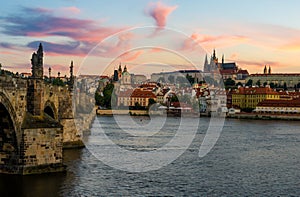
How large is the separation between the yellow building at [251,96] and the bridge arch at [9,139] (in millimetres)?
84180

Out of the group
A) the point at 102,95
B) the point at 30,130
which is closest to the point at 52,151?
the point at 30,130

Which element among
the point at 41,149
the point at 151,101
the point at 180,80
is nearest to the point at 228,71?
the point at 180,80

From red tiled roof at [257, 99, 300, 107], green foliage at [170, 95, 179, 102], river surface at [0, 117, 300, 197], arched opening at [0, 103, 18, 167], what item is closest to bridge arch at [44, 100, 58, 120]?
river surface at [0, 117, 300, 197]

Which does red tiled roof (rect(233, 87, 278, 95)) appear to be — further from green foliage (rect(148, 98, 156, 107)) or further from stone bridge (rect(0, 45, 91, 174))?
stone bridge (rect(0, 45, 91, 174))

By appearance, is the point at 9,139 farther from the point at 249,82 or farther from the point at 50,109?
the point at 249,82

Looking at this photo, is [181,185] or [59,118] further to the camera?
[59,118]

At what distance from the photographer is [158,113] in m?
91.0

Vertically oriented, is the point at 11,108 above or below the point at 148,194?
above

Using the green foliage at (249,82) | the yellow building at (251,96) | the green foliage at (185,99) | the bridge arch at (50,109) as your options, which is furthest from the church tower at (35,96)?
the green foliage at (249,82)

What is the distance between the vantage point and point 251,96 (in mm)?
99625

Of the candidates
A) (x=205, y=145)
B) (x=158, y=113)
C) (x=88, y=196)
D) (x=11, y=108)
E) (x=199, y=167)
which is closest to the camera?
(x=88, y=196)

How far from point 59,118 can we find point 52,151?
8.73 m

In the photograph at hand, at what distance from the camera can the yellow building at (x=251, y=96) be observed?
98.1m

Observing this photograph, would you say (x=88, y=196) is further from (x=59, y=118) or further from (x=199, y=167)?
(x=59, y=118)
